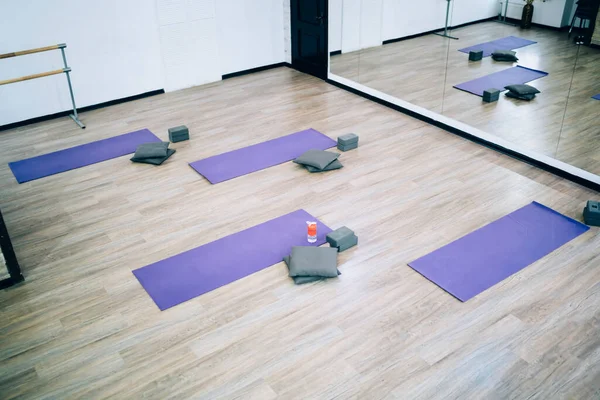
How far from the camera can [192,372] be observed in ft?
10.3

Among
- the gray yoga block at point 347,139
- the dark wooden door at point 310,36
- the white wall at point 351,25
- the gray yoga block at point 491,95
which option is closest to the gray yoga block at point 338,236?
the gray yoga block at point 347,139

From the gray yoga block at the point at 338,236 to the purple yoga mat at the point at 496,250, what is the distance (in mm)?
521

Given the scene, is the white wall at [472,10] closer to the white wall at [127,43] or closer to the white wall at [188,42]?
the white wall at [127,43]

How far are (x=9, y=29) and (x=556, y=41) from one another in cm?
557

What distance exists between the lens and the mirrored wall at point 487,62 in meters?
4.62

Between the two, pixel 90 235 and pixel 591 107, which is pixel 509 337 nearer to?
pixel 591 107

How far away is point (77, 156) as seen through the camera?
5.65 meters

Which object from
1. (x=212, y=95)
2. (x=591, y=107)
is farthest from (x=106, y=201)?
(x=591, y=107)

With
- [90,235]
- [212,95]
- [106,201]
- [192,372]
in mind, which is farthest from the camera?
[212,95]

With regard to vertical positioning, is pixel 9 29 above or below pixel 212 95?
above

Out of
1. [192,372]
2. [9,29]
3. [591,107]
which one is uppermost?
[9,29]

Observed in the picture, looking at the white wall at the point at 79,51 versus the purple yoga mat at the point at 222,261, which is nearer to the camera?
the purple yoga mat at the point at 222,261

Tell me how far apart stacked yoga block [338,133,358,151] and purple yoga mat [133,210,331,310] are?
131cm

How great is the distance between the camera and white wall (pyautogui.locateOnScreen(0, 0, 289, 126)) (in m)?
6.05
